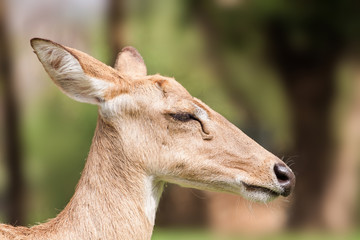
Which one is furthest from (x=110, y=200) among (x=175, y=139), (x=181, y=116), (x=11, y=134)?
(x=11, y=134)

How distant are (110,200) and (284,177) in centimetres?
109

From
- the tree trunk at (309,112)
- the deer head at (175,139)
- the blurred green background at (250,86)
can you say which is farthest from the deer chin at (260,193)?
the tree trunk at (309,112)

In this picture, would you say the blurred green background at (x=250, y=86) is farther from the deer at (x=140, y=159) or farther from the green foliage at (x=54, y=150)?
the deer at (x=140, y=159)

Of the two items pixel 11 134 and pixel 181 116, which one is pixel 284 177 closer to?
pixel 181 116

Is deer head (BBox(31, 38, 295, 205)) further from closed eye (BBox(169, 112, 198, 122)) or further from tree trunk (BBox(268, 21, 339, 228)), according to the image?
tree trunk (BBox(268, 21, 339, 228))

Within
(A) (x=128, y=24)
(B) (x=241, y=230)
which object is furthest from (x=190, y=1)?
(B) (x=241, y=230)

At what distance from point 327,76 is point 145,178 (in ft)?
58.4

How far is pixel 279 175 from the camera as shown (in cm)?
460

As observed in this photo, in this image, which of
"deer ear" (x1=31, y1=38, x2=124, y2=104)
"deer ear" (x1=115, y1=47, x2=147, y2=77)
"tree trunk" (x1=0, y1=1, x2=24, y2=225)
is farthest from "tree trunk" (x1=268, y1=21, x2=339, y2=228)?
"deer ear" (x1=31, y1=38, x2=124, y2=104)

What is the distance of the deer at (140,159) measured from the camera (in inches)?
177

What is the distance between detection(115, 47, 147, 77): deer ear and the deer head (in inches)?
26.9

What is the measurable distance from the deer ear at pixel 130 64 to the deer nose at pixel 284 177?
52.8 inches

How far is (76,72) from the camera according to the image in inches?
175

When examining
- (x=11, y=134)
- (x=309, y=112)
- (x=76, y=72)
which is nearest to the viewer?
(x=76, y=72)
